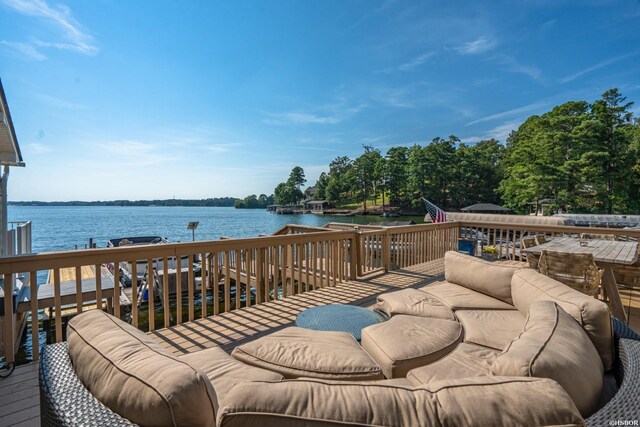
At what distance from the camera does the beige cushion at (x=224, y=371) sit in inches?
54.0

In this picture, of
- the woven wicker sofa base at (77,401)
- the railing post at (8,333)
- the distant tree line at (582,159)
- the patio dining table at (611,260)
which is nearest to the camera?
the woven wicker sofa base at (77,401)

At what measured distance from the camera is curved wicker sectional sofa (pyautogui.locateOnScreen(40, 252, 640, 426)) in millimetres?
718

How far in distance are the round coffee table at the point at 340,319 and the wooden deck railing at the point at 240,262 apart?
124 cm

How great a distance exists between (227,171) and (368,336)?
93.4 ft

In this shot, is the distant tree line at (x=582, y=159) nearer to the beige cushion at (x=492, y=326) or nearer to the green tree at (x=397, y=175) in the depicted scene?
the beige cushion at (x=492, y=326)

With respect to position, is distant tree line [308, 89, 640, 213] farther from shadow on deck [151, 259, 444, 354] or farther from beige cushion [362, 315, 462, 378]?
beige cushion [362, 315, 462, 378]

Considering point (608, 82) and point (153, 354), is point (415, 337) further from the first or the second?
point (608, 82)

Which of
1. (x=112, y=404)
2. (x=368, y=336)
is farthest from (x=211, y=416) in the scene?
(x=368, y=336)

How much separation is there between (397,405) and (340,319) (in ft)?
6.02

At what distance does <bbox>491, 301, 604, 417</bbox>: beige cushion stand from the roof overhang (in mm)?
5569

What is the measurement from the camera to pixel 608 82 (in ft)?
55.8

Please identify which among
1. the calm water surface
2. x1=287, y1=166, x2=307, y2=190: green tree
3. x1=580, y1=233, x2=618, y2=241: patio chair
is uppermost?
x1=287, y1=166, x2=307, y2=190: green tree

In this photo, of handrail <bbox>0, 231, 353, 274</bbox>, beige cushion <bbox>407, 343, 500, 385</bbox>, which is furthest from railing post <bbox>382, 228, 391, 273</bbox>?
beige cushion <bbox>407, 343, 500, 385</bbox>

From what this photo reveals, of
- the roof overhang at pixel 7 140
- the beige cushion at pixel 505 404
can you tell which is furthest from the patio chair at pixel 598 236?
the roof overhang at pixel 7 140
